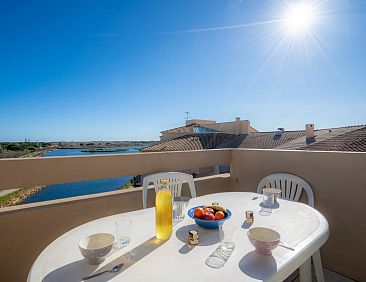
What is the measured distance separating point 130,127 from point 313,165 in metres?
19.8

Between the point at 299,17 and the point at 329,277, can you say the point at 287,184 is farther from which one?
the point at 299,17

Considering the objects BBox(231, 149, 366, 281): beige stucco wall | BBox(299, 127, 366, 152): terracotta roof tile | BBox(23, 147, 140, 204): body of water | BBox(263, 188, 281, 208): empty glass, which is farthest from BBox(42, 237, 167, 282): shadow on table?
BBox(299, 127, 366, 152): terracotta roof tile

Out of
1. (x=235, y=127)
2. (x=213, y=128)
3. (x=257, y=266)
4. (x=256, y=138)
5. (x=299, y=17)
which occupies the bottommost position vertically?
(x=257, y=266)

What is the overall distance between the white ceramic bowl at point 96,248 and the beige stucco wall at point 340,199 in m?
2.17

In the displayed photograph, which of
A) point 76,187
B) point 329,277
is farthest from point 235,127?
point 329,277

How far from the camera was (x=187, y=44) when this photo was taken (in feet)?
18.9

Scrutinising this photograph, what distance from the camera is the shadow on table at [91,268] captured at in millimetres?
710

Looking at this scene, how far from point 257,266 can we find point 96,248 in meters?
0.64

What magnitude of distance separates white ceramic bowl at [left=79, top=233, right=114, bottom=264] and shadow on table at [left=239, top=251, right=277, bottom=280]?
53 cm

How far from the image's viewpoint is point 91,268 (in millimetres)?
771

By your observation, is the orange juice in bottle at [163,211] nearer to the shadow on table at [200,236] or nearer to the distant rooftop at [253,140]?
the shadow on table at [200,236]

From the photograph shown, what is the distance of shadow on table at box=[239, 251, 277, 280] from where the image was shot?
739 mm

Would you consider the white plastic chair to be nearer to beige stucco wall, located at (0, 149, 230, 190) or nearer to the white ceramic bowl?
beige stucco wall, located at (0, 149, 230, 190)

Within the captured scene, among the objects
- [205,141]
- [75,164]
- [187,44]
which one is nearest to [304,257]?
[75,164]
